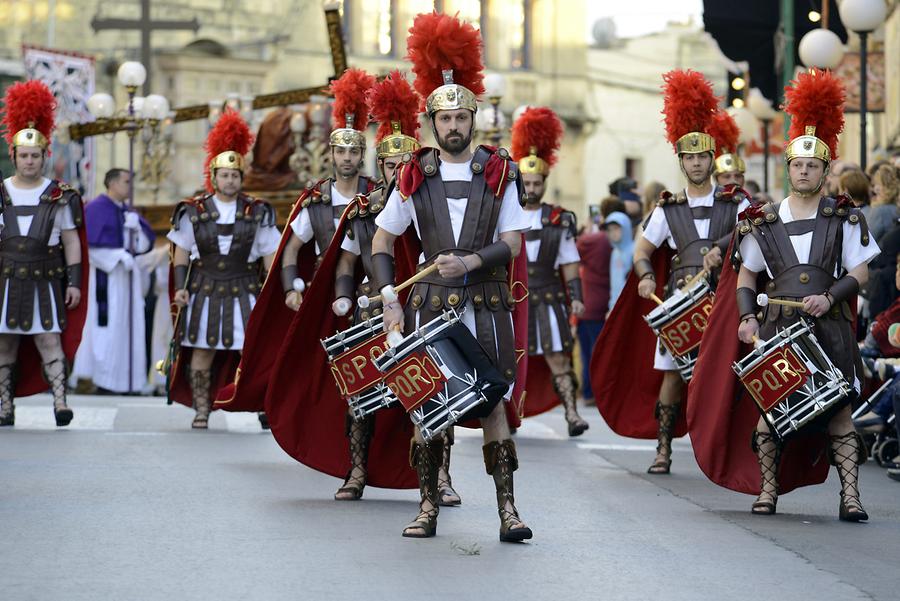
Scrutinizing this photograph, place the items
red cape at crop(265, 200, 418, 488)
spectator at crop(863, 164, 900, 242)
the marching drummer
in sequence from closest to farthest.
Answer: red cape at crop(265, 200, 418, 488)
the marching drummer
spectator at crop(863, 164, 900, 242)

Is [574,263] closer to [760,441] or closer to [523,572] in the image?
[760,441]

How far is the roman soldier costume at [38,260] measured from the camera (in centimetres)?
1312

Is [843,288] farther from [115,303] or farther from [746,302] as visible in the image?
[115,303]

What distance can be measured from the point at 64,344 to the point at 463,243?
6295 mm

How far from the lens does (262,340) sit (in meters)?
11.0

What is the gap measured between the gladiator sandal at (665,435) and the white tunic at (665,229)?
0.25 metres

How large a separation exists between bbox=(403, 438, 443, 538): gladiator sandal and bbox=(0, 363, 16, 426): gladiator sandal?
236 inches

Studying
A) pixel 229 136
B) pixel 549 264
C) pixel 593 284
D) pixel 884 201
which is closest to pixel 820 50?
pixel 593 284

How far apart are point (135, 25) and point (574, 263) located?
17896mm

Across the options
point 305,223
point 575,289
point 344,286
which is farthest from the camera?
point 575,289

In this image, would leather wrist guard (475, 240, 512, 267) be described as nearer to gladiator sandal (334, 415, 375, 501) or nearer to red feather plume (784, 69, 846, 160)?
gladiator sandal (334, 415, 375, 501)

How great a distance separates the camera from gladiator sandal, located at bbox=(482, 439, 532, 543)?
774 centimetres

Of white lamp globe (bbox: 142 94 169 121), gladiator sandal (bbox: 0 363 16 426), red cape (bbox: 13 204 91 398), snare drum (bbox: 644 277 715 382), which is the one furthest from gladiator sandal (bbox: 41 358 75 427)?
white lamp globe (bbox: 142 94 169 121)

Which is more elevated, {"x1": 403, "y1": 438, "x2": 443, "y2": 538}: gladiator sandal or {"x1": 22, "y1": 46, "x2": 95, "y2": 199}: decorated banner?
{"x1": 22, "y1": 46, "x2": 95, "y2": 199}: decorated banner
